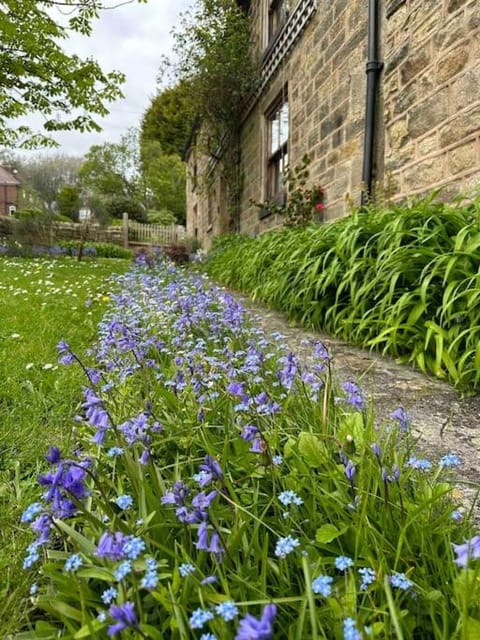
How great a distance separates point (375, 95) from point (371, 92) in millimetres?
51

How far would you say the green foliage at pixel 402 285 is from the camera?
2.02m

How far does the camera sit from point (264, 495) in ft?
3.26

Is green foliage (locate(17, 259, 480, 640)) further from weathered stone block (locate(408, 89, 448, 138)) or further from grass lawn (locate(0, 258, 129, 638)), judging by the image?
A: weathered stone block (locate(408, 89, 448, 138))

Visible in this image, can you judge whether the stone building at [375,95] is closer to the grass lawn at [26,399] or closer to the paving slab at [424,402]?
the paving slab at [424,402]

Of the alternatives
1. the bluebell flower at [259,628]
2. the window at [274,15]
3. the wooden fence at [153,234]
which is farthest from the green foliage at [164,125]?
the bluebell flower at [259,628]

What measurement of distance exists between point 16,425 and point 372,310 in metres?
1.89

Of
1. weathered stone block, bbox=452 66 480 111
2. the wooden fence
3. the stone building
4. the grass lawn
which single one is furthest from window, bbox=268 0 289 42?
the wooden fence

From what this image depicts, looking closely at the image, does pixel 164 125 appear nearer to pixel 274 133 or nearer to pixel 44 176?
pixel 44 176

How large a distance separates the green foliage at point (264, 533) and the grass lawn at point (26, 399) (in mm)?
71

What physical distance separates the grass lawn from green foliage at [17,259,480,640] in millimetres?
71

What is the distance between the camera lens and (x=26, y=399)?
188 cm

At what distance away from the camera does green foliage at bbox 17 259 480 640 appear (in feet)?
2.20

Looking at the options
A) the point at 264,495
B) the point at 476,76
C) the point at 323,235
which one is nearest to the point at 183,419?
the point at 264,495

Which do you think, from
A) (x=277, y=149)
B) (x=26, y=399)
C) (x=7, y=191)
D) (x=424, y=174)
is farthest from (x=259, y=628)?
(x=7, y=191)
